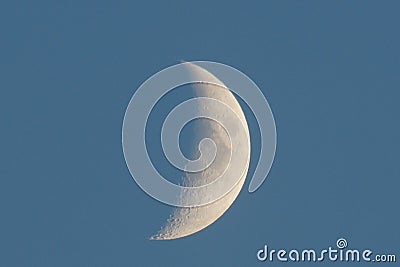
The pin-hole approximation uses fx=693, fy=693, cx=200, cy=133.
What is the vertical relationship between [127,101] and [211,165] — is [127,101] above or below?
above

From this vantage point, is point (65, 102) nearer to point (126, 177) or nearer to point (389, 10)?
point (126, 177)

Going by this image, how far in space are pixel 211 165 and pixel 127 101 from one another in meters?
0.39

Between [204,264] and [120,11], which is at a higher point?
[120,11]

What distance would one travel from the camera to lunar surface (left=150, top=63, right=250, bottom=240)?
2539mm

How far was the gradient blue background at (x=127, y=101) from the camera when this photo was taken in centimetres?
253

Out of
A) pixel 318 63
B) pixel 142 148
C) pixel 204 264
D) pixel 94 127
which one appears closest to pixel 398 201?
pixel 318 63

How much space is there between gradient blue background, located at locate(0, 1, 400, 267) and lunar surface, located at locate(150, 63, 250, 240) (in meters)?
0.04

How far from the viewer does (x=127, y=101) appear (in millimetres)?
2549

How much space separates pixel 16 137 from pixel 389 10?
1472 millimetres

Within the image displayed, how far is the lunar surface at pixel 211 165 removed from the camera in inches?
100.0

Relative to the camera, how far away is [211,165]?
254cm

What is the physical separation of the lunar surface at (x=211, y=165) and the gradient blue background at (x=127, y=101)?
4 centimetres

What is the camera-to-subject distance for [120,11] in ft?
8.46

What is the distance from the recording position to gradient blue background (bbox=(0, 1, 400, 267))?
2.53 meters
